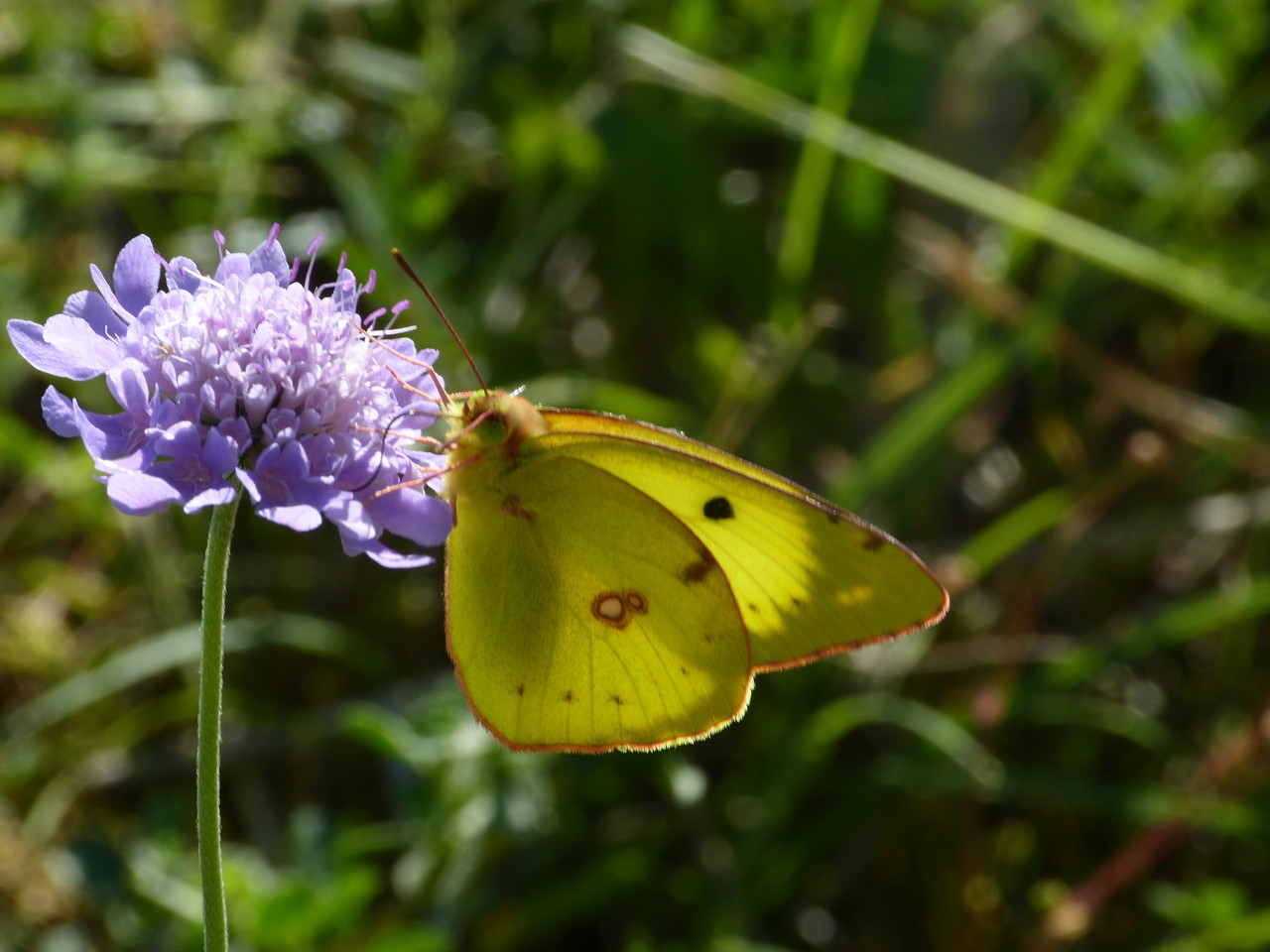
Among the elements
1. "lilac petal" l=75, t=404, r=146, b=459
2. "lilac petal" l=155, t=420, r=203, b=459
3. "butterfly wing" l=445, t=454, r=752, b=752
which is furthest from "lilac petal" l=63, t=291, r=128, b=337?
"butterfly wing" l=445, t=454, r=752, b=752

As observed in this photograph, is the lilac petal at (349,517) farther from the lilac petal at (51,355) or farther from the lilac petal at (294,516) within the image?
the lilac petal at (51,355)

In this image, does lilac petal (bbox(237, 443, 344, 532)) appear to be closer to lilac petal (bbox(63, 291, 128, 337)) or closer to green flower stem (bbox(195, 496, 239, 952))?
green flower stem (bbox(195, 496, 239, 952))

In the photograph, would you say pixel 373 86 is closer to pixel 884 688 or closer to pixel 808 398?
pixel 808 398

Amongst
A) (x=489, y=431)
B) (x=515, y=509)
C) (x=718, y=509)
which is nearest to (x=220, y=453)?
(x=489, y=431)

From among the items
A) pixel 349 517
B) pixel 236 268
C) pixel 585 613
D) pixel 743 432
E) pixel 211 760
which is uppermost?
pixel 236 268

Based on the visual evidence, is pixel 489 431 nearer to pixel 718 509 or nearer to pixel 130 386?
pixel 718 509

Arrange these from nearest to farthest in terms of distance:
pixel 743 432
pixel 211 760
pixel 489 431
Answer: pixel 211 760 → pixel 489 431 → pixel 743 432
